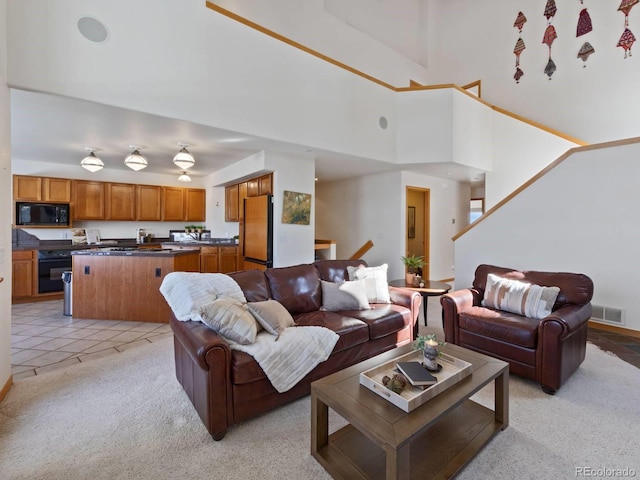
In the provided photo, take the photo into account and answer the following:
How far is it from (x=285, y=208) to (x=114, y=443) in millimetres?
3514

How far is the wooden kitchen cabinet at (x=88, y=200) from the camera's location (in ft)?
18.8

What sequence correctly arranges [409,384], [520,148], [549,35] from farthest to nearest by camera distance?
[549,35]
[520,148]
[409,384]

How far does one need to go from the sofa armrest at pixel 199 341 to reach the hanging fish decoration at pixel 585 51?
8091mm

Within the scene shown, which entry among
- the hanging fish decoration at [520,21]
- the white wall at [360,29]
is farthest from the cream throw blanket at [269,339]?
the hanging fish decoration at [520,21]

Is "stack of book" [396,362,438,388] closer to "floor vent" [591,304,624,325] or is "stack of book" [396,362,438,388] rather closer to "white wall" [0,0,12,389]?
"white wall" [0,0,12,389]

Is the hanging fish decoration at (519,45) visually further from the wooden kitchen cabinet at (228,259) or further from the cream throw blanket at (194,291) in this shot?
the cream throw blanket at (194,291)

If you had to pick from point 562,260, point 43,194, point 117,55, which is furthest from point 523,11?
point 43,194

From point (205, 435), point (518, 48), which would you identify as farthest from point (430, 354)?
point (518, 48)

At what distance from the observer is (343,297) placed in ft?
9.80

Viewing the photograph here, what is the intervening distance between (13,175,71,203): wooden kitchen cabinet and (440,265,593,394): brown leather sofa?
267 inches

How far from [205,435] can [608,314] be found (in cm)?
468

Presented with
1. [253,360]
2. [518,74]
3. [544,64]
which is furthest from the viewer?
[518,74]

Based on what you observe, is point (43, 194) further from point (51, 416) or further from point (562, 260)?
point (562, 260)

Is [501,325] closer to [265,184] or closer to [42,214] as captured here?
[265,184]
